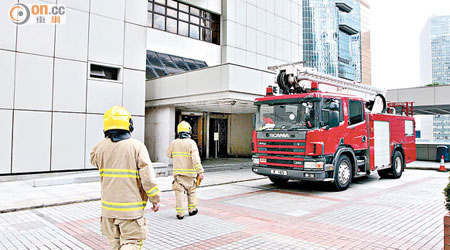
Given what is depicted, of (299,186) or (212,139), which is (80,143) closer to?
(299,186)

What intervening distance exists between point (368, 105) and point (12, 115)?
1285cm

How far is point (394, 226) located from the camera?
5.98 metres

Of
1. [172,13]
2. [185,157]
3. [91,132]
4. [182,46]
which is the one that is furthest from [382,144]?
[172,13]

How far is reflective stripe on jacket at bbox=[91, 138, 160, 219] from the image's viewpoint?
3.37 meters

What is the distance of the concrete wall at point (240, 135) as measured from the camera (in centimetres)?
2120

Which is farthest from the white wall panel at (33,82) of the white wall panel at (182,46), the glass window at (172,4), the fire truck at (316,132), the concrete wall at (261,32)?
the concrete wall at (261,32)

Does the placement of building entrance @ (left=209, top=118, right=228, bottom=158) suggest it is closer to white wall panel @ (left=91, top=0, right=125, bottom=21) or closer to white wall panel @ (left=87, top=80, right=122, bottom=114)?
white wall panel @ (left=87, top=80, right=122, bottom=114)

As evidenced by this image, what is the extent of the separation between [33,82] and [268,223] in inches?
393

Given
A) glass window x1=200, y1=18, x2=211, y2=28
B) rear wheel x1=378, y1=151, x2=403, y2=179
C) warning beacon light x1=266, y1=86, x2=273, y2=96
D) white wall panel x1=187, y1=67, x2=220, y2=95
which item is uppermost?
glass window x1=200, y1=18, x2=211, y2=28

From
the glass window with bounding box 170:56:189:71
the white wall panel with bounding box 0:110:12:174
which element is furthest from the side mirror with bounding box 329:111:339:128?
the glass window with bounding box 170:56:189:71

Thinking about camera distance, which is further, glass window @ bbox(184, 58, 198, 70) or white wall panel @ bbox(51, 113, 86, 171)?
glass window @ bbox(184, 58, 198, 70)

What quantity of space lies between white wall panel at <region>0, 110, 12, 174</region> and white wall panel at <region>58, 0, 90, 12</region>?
15.1 feet

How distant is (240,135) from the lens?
21344 millimetres

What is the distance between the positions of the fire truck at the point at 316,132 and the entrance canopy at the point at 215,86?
2352mm
